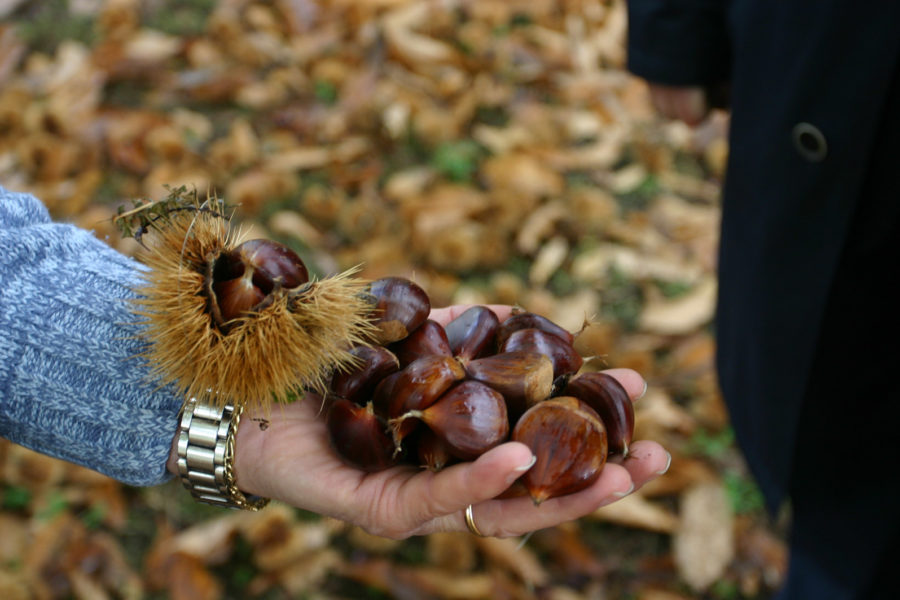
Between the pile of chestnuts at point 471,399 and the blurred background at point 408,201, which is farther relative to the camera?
the blurred background at point 408,201

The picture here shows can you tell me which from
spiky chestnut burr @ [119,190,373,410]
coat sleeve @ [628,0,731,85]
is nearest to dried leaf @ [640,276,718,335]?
coat sleeve @ [628,0,731,85]

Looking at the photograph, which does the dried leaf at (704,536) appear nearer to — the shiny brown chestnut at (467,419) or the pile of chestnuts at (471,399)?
the pile of chestnuts at (471,399)

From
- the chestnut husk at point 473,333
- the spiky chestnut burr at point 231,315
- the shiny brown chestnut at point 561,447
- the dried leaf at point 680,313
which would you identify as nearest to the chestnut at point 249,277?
the spiky chestnut burr at point 231,315

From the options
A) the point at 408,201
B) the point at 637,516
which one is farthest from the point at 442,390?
the point at 408,201

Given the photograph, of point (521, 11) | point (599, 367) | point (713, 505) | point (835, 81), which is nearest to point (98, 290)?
point (835, 81)

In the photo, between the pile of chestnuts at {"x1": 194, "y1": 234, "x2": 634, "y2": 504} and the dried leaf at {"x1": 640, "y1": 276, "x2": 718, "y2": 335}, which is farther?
the dried leaf at {"x1": 640, "y1": 276, "x2": 718, "y2": 335}

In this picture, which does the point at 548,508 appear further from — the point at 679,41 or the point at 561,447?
the point at 679,41

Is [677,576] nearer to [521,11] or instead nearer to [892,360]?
[892,360]

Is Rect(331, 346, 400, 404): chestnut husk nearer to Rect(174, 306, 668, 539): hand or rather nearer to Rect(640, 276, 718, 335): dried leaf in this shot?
Rect(174, 306, 668, 539): hand
